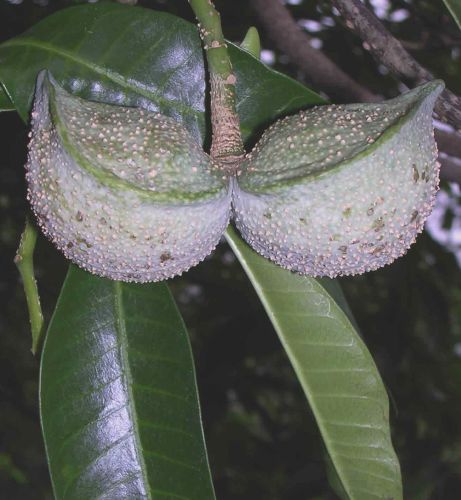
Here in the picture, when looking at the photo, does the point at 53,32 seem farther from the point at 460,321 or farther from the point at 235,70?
the point at 460,321

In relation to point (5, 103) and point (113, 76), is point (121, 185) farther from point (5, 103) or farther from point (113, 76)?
point (5, 103)

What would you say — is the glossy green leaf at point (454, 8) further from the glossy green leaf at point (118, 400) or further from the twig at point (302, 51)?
the twig at point (302, 51)

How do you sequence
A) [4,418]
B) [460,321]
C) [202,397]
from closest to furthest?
[202,397], [4,418], [460,321]

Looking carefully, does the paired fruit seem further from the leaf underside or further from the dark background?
the dark background

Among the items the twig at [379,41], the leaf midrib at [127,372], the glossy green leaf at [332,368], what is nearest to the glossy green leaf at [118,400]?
the leaf midrib at [127,372]

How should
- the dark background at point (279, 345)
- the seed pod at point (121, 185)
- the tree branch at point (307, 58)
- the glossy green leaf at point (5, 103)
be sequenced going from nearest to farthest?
the seed pod at point (121, 185), the glossy green leaf at point (5, 103), the tree branch at point (307, 58), the dark background at point (279, 345)

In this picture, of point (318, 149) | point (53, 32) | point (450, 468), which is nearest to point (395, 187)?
point (318, 149)

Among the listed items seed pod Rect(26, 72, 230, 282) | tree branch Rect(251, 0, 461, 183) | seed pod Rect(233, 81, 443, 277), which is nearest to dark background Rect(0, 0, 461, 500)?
tree branch Rect(251, 0, 461, 183)
